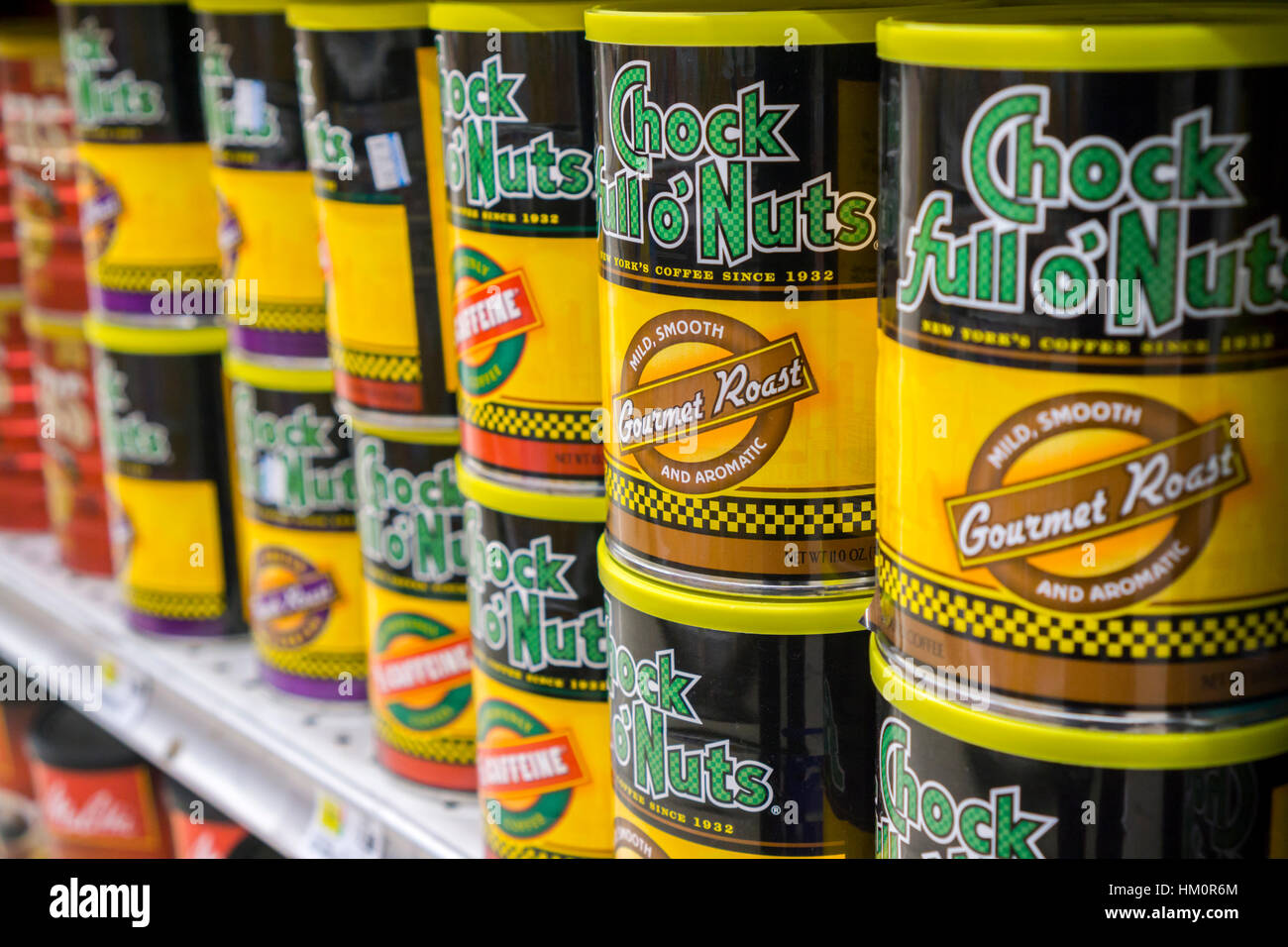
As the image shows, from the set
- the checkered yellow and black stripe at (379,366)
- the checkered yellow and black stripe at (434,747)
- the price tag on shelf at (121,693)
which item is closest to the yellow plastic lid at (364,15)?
the checkered yellow and black stripe at (379,366)

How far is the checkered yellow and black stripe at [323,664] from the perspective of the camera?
5.55 ft

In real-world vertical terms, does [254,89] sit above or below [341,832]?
above

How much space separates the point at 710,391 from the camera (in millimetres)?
926

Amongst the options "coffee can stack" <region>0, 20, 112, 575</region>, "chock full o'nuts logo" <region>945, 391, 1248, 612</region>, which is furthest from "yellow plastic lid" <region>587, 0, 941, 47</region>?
"coffee can stack" <region>0, 20, 112, 575</region>

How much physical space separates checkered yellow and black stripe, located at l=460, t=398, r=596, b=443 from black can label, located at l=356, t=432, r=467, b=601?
0.24 m

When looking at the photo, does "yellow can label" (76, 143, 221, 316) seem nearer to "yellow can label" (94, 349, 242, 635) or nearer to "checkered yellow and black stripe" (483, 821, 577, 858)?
"yellow can label" (94, 349, 242, 635)

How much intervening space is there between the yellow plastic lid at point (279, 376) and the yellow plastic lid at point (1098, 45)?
0.98m

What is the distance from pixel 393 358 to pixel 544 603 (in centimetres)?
34

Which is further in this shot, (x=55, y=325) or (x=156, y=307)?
(x=55, y=325)

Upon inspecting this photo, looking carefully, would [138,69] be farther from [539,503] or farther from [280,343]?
[539,503]

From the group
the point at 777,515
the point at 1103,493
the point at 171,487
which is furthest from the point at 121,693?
the point at 1103,493
